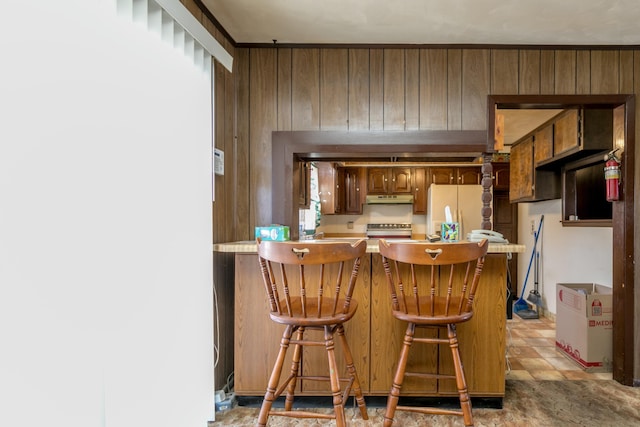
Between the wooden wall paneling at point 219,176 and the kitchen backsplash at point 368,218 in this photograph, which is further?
the kitchen backsplash at point 368,218

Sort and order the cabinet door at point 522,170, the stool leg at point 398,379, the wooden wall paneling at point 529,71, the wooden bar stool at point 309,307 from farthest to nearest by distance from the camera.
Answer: the cabinet door at point 522,170 < the wooden wall paneling at point 529,71 < the stool leg at point 398,379 < the wooden bar stool at point 309,307

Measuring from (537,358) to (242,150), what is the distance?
113 inches

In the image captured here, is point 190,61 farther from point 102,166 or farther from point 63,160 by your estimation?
point 63,160

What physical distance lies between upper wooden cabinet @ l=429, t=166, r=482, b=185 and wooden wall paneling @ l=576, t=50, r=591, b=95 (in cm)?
320

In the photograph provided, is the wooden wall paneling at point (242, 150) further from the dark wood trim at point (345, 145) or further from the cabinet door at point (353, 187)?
the cabinet door at point (353, 187)

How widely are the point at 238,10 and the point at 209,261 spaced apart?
150cm

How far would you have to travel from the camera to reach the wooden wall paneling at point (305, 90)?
2.67 m

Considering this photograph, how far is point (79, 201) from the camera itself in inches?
42.7

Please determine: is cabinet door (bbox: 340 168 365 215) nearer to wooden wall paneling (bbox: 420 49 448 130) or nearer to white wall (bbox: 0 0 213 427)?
wooden wall paneling (bbox: 420 49 448 130)

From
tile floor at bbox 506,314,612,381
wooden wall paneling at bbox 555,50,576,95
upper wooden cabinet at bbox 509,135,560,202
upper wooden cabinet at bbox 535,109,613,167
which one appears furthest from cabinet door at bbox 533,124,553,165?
tile floor at bbox 506,314,612,381

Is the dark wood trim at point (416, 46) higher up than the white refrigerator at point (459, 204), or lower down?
higher up

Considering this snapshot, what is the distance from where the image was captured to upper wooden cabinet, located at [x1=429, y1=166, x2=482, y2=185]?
5.80m

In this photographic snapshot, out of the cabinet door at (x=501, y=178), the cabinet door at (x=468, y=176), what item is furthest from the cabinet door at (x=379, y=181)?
the cabinet door at (x=501, y=178)

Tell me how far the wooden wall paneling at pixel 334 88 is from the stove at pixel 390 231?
3.50 m
